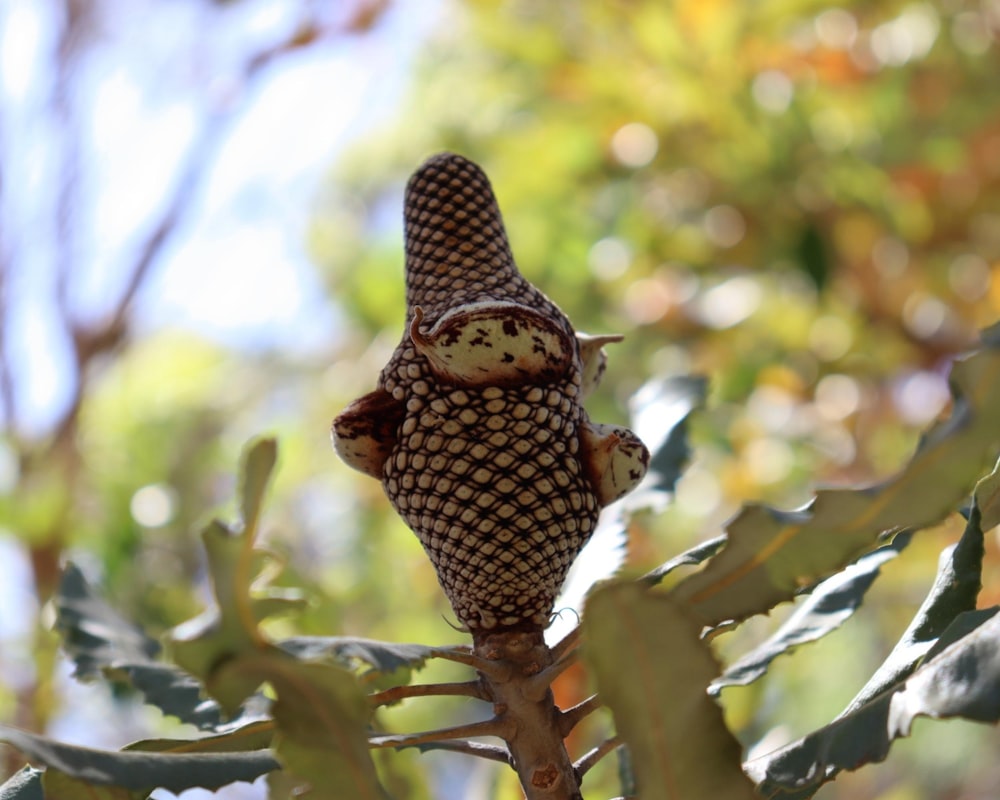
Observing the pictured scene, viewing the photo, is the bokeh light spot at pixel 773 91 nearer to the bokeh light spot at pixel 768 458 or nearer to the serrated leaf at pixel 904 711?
the bokeh light spot at pixel 768 458

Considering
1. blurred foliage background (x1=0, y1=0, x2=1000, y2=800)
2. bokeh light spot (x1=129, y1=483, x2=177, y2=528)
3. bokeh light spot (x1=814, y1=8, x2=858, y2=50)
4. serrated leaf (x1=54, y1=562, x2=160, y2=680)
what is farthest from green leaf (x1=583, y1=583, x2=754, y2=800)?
bokeh light spot (x1=814, y1=8, x2=858, y2=50)

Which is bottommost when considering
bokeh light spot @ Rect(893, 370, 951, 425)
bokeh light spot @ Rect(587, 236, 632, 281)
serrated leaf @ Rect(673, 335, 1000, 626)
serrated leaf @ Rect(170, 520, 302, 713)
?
serrated leaf @ Rect(673, 335, 1000, 626)

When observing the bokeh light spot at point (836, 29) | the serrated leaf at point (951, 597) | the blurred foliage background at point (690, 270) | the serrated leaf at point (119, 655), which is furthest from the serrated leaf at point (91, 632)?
the bokeh light spot at point (836, 29)

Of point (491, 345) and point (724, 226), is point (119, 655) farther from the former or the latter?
point (724, 226)

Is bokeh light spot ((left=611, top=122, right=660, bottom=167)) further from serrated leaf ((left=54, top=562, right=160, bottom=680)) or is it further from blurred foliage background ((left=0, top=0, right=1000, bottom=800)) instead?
serrated leaf ((left=54, top=562, right=160, bottom=680))

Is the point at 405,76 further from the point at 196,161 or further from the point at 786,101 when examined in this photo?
the point at 786,101
